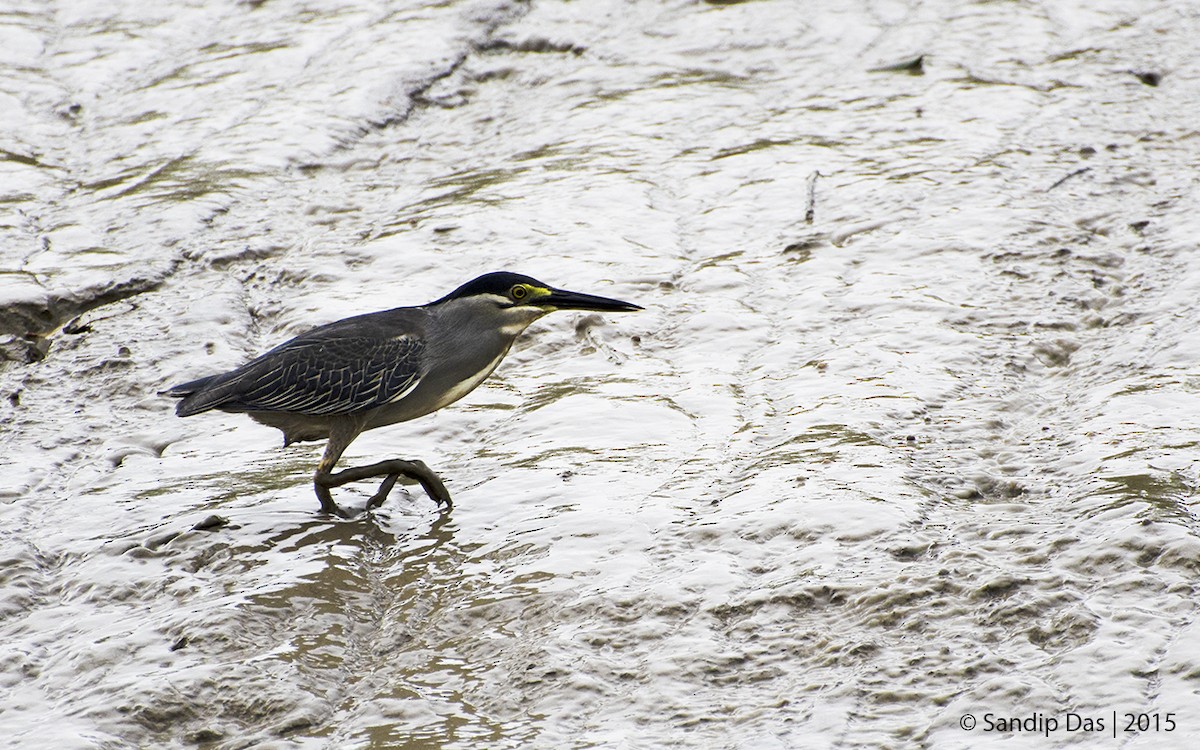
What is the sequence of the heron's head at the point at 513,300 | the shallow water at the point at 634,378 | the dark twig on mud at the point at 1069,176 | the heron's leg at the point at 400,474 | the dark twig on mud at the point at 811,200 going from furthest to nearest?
the dark twig on mud at the point at 1069,176, the dark twig on mud at the point at 811,200, the heron's head at the point at 513,300, the heron's leg at the point at 400,474, the shallow water at the point at 634,378

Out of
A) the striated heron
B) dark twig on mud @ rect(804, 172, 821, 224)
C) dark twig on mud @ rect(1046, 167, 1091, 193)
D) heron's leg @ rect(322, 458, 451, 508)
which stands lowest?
dark twig on mud @ rect(1046, 167, 1091, 193)

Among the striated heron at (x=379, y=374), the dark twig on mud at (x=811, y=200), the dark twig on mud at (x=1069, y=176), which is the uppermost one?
the striated heron at (x=379, y=374)

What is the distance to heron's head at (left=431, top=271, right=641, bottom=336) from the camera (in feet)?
18.7

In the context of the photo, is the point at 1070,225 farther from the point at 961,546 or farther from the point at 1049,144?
Answer: the point at 961,546

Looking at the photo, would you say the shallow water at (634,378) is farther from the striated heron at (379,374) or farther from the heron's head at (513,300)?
the heron's head at (513,300)

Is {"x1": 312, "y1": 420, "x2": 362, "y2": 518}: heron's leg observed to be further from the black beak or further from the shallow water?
the black beak

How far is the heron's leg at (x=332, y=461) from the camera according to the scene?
5492 mm

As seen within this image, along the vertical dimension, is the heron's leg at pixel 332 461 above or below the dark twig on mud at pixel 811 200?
above

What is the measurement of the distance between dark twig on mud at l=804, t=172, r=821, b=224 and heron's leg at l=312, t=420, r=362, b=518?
136 inches

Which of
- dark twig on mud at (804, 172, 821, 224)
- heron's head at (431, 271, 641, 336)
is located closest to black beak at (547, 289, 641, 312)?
Answer: heron's head at (431, 271, 641, 336)

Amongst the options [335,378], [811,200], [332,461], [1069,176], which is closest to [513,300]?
[335,378]

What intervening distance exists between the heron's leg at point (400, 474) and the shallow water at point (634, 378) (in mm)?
97

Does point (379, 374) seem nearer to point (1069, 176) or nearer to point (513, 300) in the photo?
point (513, 300)

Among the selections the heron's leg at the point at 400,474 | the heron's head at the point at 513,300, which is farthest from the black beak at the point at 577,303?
the heron's leg at the point at 400,474
